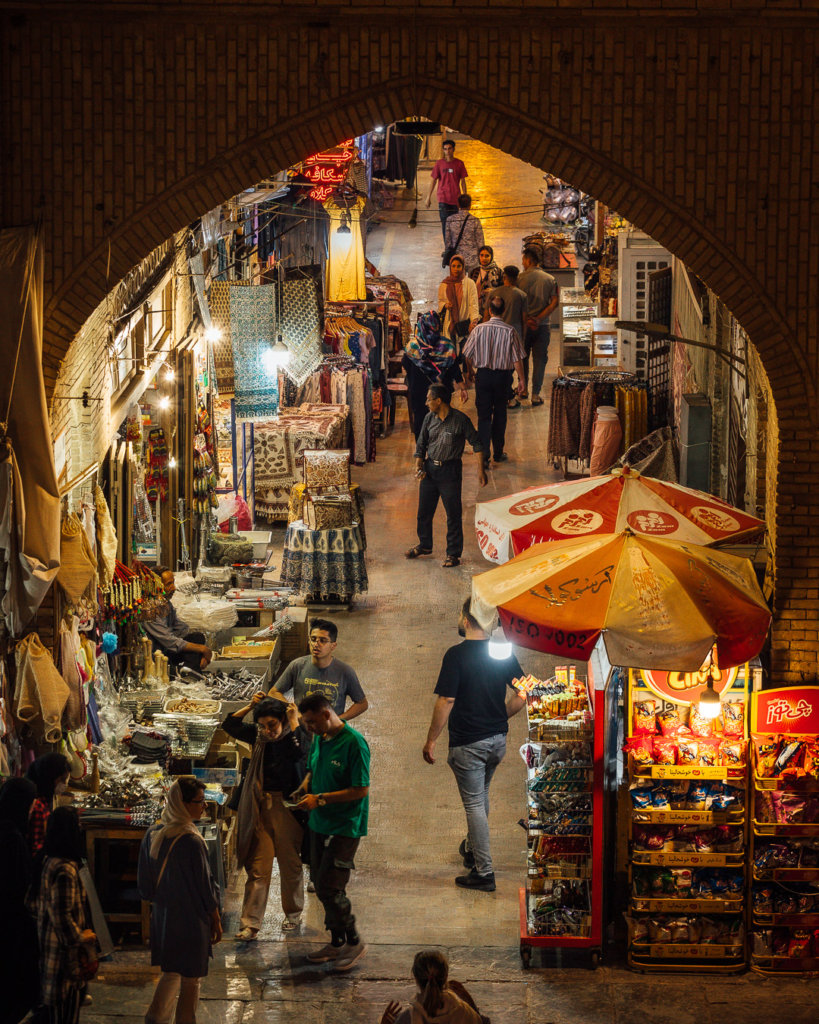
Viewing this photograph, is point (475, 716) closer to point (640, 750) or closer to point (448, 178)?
point (640, 750)

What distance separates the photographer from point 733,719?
8.41 m

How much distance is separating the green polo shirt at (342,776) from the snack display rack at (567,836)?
2.93 feet

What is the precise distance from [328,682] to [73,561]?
165 centimetres

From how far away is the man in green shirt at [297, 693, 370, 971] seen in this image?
8.37m

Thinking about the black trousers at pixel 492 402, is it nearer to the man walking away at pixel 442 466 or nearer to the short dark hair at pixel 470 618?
the man walking away at pixel 442 466

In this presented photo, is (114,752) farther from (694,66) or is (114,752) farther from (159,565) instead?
(694,66)

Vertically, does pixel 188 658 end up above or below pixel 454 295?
below

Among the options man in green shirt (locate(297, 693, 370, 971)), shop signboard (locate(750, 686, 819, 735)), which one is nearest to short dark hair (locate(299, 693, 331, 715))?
man in green shirt (locate(297, 693, 370, 971))

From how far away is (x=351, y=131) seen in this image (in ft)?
28.3

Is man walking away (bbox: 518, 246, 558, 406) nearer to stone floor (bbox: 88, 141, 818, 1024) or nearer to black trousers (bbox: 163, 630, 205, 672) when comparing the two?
stone floor (bbox: 88, 141, 818, 1024)

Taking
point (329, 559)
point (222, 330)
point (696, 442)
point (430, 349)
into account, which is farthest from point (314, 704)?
point (430, 349)

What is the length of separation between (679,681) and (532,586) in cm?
96

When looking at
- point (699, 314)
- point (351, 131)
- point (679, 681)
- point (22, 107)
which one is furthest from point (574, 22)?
point (699, 314)

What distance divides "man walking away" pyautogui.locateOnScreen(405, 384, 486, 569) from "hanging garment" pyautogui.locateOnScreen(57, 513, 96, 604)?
5.87 meters
